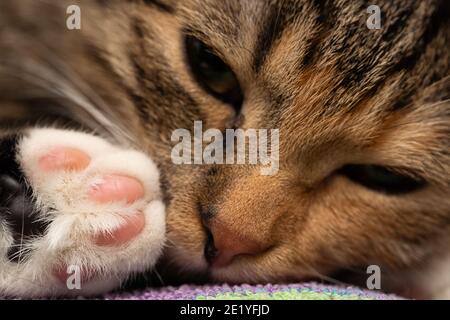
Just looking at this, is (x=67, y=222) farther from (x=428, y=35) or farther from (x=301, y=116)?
(x=428, y=35)

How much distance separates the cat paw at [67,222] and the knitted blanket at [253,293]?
1.7 inches

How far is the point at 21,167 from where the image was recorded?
2.39 ft

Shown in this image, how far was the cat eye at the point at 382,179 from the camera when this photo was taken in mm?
831

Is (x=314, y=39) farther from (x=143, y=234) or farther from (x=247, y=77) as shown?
(x=143, y=234)

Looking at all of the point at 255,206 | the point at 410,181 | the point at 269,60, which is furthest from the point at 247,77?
the point at 410,181

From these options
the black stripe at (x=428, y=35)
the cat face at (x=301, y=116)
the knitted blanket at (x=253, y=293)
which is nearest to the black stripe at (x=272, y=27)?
the cat face at (x=301, y=116)

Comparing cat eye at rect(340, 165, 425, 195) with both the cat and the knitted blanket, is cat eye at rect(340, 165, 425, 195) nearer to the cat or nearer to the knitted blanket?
the cat

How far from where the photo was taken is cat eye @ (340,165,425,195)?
2.72ft

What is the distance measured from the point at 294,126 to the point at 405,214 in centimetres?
Answer: 22
